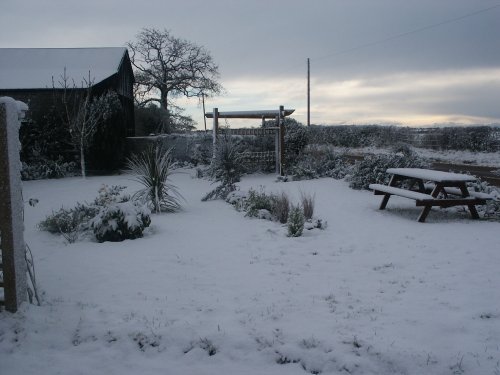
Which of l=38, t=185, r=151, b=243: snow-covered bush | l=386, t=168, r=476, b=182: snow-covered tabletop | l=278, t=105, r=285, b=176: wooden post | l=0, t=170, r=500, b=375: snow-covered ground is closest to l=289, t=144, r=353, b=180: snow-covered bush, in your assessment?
l=278, t=105, r=285, b=176: wooden post

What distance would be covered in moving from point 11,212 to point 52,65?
16.1 meters

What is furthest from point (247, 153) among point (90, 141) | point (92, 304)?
point (92, 304)

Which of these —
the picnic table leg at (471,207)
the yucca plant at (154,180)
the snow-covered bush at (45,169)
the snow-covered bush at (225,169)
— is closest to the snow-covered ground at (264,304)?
the picnic table leg at (471,207)

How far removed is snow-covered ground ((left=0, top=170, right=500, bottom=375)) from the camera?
3.04 metres

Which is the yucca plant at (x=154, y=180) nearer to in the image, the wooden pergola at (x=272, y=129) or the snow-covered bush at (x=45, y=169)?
the wooden pergola at (x=272, y=129)

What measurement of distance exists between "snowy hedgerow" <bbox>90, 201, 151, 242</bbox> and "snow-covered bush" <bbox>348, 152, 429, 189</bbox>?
20.0 ft

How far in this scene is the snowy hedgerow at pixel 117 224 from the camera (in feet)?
20.0

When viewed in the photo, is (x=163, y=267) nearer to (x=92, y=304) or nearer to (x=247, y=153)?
(x=92, y=304)

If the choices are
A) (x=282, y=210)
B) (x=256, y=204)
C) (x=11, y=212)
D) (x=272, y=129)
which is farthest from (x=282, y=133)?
(x=11, y=212)

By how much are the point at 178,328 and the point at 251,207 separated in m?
4.38

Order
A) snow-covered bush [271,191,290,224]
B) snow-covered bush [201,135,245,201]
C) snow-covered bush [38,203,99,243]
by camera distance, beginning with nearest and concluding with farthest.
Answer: snow-covered bush [38,203,99,243], snow-covered bush [271,191,290,224], snow-covered bush [201,135,245,201]

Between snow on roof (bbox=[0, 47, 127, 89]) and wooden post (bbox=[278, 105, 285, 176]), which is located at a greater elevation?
snow on roof (bbox=[0, 47, 127, 89])

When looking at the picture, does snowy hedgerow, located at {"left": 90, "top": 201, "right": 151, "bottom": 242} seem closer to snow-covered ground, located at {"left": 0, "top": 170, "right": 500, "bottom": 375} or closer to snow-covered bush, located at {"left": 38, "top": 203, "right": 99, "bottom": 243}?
snow-covered ground, located at {"left": 0, "top": 170, "right": 500, "bottom": 375}

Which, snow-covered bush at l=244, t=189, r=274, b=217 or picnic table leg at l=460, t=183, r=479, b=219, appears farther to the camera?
snow-covered bush at l=244, t=189, r=274, b=217
